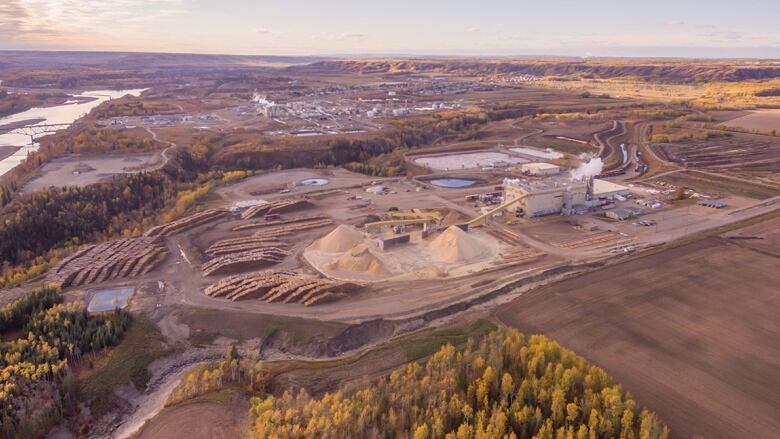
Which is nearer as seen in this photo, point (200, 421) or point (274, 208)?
point (200, 421)

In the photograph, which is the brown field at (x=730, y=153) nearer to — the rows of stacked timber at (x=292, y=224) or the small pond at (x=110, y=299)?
the rows of stacked timber at (x=292, y=224)

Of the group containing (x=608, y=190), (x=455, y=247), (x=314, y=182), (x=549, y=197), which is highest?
(x=549, y=197)

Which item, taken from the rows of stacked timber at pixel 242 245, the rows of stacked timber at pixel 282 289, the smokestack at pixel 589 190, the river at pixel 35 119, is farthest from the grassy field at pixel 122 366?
the river at pixel 35 119

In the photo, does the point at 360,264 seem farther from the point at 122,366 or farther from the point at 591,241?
the point at 591,241

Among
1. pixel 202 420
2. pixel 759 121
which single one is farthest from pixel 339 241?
pixel 759 121

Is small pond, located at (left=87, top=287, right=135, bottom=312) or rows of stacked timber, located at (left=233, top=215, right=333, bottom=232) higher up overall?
rows of stacked timber, located at (left=233, top=215, right=333, bottom=232)

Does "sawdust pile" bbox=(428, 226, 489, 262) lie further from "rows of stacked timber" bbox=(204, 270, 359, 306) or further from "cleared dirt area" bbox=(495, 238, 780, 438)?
"rows of stacked timber" bbox=(204, 270, 359, 306)

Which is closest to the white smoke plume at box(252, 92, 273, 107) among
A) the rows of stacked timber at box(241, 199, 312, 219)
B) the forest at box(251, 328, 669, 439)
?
the rows of stacked timber at box(241, 199, 312, 219)
